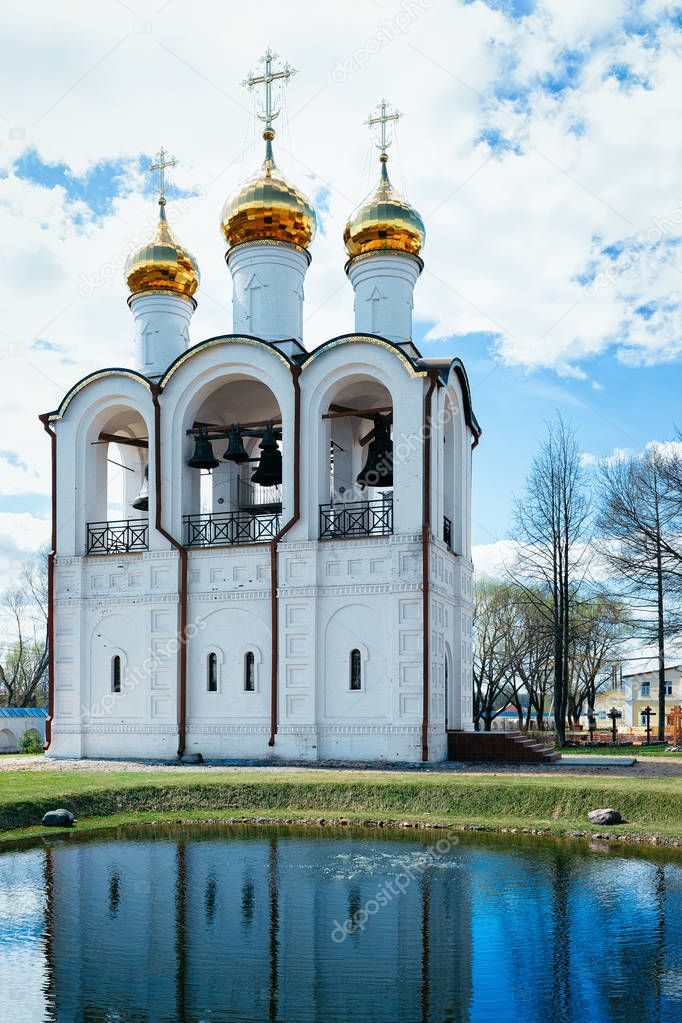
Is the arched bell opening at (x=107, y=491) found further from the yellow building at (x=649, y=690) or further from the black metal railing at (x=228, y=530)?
the yellow building at (x=649, y=690)

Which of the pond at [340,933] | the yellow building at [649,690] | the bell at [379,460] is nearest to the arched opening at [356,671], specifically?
the bell at [379,460]

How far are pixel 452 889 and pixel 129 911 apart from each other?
3.05 meters

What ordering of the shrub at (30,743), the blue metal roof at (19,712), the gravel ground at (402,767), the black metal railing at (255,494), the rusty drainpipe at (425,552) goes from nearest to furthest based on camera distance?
the gravel ground at (402,767), the rusty drainpipe at (425,552), the black metal railing at (255,494), the shrub at (30,743), the blue metal roof at (19,712)

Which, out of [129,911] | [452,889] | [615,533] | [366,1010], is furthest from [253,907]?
[615,533]

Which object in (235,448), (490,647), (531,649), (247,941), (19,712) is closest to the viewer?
(247,941)

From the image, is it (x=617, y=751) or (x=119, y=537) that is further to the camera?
(x=617, y=751)

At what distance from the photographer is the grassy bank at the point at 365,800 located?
538 inches

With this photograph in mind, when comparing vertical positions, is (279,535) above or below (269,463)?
below

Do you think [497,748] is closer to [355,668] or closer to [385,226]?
[355,668]

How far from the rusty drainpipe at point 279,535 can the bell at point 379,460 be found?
1.48 m

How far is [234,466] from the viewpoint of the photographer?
23.9 m

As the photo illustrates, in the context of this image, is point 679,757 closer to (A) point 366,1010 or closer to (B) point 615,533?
(B) point 615,533

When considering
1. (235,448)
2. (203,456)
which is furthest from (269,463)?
(203,456)

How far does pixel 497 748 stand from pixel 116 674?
320 inches
